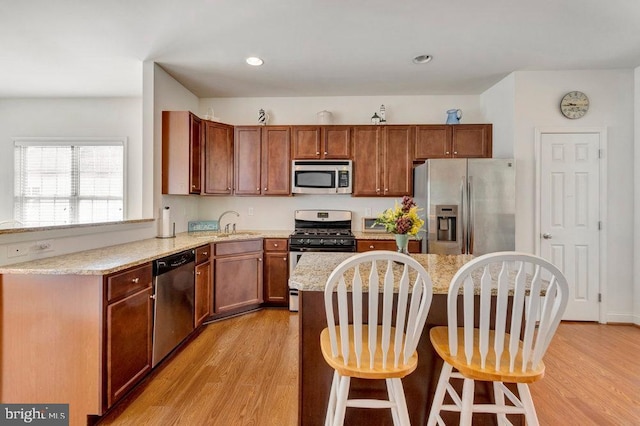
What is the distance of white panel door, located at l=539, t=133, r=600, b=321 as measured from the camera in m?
3.17

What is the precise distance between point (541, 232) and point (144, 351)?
3954 mm

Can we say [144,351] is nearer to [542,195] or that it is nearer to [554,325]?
[554,325]

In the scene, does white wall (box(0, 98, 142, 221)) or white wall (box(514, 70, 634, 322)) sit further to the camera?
white wall (box(0, 98, 142, 221))

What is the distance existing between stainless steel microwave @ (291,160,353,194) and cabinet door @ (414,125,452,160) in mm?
931

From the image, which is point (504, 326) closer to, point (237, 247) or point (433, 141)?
point (237, 247)

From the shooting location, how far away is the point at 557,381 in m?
2.10

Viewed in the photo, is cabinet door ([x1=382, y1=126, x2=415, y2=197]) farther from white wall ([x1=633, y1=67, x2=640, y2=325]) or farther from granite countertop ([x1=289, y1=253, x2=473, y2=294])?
white wall ([x1=633, y1=67, x2=640, y2=325])

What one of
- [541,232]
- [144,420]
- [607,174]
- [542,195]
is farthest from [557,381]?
[144,420]

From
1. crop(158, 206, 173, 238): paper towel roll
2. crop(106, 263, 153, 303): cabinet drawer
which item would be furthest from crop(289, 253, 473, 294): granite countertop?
crop(158, 206, 173, 238): paper towel roll

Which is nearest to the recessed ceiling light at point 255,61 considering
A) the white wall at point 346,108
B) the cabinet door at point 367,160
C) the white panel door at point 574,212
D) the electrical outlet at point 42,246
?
the white wall at point 346,108

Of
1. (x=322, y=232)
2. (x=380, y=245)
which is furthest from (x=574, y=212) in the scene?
(x=322, y=232)

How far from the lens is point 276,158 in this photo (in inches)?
148

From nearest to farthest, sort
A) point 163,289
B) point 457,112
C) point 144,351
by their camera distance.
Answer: point 144,351 → point 163,289 → point 457,112

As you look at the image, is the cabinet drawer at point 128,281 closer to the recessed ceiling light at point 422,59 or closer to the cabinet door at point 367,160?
the cabinet door at point 367,160
